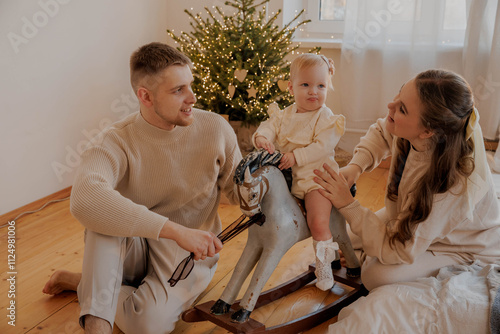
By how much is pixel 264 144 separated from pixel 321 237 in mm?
358

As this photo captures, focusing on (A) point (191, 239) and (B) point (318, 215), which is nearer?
(A) point (191, 239)

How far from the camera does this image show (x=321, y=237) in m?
1.72

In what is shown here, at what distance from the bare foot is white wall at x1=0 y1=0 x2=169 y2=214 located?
90cm

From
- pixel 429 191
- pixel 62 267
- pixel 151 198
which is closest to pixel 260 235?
pixel 151 198

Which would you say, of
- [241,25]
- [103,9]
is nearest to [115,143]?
[241,25]

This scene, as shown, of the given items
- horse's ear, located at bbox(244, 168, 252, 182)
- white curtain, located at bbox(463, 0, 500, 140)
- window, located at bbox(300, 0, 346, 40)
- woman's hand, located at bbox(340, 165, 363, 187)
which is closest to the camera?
horse's ear, located at bbox(244, 168, 252, 182)

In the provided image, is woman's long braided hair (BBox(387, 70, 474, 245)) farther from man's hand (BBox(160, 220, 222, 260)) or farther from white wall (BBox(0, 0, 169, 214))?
white wall (BBox(0, 0, 169, 214))

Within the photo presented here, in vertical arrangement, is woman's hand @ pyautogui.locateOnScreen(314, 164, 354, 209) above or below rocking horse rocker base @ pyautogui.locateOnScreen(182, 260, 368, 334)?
above

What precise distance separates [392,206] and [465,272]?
1.10 feet

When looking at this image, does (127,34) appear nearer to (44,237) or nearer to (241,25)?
(241,25)

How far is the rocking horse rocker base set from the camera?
5.52 feet

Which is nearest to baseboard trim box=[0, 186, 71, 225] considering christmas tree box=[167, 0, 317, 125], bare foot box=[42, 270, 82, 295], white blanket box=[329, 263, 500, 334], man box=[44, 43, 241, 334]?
bare foot box=[42, 270, 82, 295]

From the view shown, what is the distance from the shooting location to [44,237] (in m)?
2.62

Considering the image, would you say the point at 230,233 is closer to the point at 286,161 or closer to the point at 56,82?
the point at 286,161
